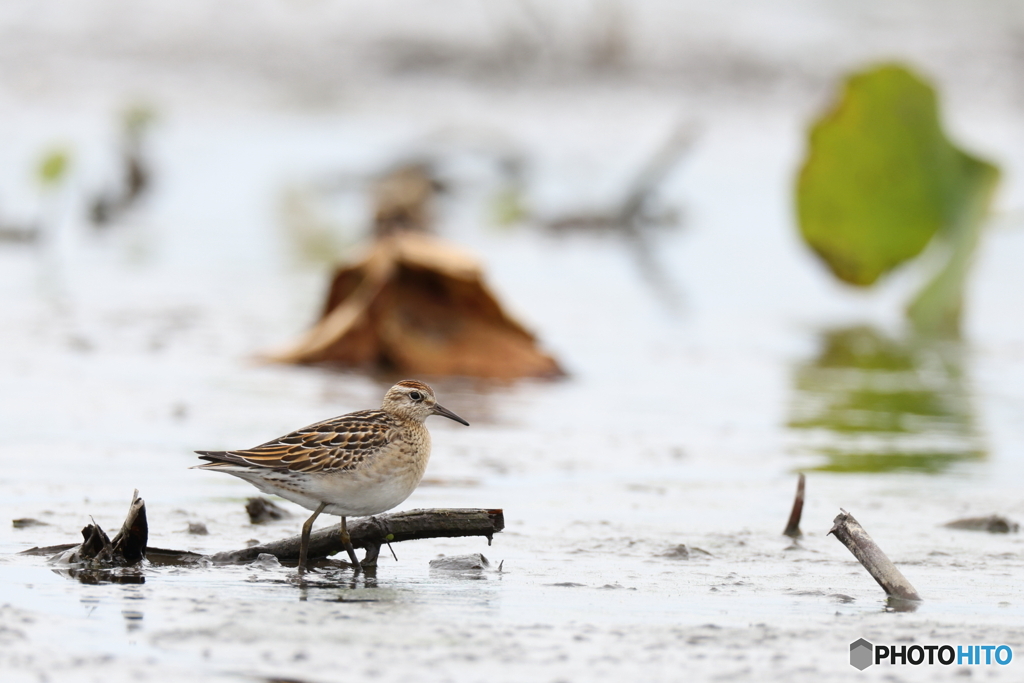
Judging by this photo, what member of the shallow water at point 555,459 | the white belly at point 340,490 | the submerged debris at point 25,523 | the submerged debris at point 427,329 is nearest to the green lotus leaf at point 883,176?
the shallow water at point 555,459

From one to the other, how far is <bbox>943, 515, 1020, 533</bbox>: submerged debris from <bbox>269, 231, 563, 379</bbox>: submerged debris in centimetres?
431

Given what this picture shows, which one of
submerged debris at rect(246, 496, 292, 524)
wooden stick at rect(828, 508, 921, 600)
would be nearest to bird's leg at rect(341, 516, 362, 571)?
submerged debris at rect(246, 496, 292, 524)

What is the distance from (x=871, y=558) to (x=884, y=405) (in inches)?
196

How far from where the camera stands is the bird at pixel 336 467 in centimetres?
563

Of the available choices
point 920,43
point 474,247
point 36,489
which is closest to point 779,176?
point 474,247

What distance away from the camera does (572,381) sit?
10.6m

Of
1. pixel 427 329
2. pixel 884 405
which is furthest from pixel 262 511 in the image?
pixel 884 405

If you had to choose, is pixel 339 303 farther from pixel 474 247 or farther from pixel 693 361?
pixel 474 247

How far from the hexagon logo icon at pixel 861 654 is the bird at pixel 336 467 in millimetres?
1809

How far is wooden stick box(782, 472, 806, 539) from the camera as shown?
632 cm

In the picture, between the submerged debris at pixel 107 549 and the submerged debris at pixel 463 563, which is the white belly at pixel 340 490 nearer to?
the submerged debris at pixel 463 563

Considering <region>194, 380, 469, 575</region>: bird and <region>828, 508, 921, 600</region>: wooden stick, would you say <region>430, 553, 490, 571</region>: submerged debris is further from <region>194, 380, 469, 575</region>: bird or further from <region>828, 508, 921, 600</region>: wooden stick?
<region>828, 508, 921, 600</region>: wooden stick

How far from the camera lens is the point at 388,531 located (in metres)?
5.53

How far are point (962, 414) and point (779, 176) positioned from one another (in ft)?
49.9
